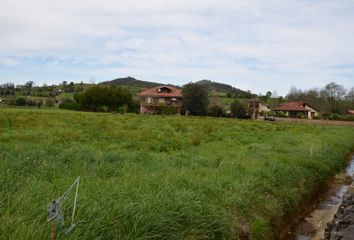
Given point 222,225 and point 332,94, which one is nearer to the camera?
point 222,225

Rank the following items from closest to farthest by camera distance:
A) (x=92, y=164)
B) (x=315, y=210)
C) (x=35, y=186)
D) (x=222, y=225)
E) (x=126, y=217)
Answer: (x=126, y=217)
(x=35, y=186)
(x=222, y=225)
(x=92, y=164)
(x=315, y=210)

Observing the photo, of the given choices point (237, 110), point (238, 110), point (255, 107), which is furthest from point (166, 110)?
point (255, 107)

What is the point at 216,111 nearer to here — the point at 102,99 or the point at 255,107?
the point at 255,107

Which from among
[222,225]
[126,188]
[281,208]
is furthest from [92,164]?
[281,208]

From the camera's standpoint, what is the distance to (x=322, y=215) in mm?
10328

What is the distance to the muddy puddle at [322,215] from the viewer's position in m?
8.79

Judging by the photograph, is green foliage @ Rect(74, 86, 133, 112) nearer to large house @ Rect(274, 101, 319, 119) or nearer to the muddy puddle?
large house @ Rect(274, 101, 319, 119)

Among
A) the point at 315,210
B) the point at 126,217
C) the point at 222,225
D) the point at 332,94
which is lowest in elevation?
the point at 315,210

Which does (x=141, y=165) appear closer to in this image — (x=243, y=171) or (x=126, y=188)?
(x=243, y=171)

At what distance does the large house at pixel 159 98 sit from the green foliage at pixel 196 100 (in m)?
4.18

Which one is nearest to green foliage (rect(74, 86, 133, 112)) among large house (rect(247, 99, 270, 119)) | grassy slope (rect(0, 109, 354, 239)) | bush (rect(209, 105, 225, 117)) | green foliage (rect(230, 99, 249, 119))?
→ bush (rect(209, 105, 225, 117))

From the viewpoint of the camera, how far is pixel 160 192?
5.98 metres

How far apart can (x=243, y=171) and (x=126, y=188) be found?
4898 mm

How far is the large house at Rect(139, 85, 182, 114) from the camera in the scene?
246 feet
